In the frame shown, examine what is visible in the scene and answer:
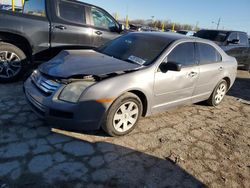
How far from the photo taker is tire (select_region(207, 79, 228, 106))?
217 inches

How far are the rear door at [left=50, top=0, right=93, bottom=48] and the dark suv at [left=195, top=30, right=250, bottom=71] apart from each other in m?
5.32

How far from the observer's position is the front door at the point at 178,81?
13.4 feet

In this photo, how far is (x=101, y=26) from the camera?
21.9 ft

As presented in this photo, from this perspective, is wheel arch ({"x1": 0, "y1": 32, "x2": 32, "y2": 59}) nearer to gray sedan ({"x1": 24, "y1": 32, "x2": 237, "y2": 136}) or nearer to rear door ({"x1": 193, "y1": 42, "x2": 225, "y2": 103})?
gray sedan ({"x1": 24, "y1": 32, "x2": 237, "y2": 136})

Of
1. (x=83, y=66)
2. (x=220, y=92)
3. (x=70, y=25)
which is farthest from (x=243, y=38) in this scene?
(x=83, y=66)

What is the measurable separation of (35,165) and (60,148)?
454 mm

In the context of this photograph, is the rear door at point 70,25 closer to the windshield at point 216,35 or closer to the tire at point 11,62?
the tire at point 11,62

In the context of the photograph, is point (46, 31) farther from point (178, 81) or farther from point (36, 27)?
point (178, 81)

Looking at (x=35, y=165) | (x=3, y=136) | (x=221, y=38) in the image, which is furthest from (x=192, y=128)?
(x=221, y=38)

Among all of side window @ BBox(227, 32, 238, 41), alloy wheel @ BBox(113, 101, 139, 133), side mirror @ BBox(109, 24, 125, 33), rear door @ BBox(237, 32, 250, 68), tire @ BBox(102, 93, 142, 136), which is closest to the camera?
tire @ BBox(102, 93, 142, 136)

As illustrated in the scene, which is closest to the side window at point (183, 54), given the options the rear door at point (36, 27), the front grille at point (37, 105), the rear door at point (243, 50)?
the front grille at point (37, 105)

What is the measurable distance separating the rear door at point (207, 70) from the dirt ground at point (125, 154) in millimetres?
680

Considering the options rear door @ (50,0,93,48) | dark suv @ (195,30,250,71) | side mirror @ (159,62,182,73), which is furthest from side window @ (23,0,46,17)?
dark suv @ (195,30,250,71)

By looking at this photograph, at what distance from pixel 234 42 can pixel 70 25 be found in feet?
21.2
